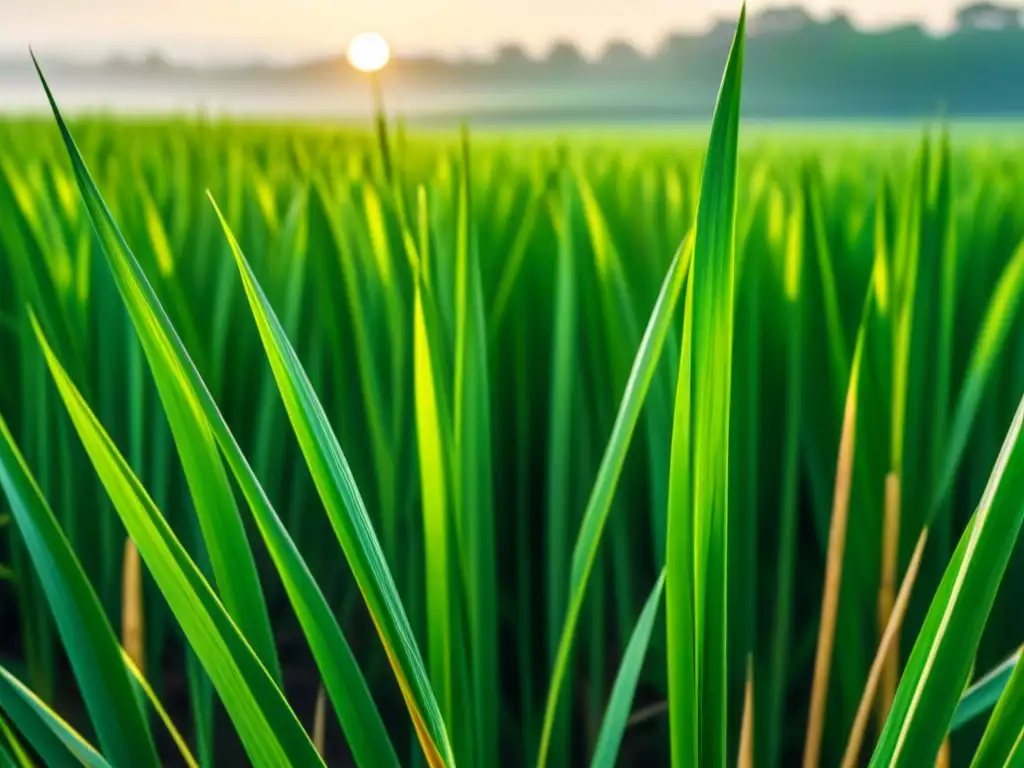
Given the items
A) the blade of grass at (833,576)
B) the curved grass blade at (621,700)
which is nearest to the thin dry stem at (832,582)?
the blade of grass at (833,576)

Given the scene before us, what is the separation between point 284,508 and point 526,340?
0.54 feet

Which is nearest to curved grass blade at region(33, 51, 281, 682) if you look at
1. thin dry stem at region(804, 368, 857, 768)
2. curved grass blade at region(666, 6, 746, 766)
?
curved grass blade at region(666, 6, 746, 766)

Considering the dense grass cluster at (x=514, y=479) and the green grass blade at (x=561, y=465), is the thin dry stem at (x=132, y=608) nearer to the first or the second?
the dense grass cluster at (x=514, y=479)

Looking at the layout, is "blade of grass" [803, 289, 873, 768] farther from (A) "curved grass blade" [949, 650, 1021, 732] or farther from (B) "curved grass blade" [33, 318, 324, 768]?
(B) "curved grass blade" [33, 318, 324, 768]

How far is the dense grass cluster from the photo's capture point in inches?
7.2

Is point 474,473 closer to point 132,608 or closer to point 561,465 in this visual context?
point 561,465

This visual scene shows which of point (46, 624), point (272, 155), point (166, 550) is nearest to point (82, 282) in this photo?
point (46, 624)

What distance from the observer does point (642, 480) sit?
1.42 ft

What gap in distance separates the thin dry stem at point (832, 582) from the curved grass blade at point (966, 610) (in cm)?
17

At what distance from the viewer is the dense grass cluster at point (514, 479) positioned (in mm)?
182

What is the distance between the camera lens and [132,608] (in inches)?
14.8

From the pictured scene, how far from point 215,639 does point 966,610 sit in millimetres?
151

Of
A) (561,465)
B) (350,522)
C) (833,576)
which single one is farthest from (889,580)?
(350,522)

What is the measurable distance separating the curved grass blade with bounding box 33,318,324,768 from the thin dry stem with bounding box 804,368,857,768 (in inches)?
9.0
